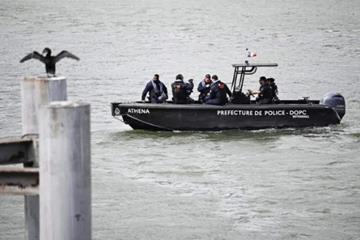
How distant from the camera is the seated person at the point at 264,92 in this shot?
68.3ft

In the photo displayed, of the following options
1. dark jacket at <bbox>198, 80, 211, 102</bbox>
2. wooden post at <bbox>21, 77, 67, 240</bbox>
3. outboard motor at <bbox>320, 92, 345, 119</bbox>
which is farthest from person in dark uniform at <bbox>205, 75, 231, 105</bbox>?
wooden post at <bbox>21, 77, 67, 240</bbox>

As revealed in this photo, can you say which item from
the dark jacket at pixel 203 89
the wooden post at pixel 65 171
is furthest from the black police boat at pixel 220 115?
the wooden post at pixel 65 171

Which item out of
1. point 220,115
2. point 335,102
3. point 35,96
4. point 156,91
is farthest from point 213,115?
point 35,96

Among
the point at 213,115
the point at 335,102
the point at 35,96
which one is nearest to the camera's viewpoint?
the point at 35,96

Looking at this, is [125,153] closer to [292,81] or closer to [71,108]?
[292,81]

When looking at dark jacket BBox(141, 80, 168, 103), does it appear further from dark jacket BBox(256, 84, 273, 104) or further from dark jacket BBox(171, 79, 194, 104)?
dark jacket BBox(256, 84, 273, 104)

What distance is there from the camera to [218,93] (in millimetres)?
20594

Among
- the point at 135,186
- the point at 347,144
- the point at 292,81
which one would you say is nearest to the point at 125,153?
the point at 135,186

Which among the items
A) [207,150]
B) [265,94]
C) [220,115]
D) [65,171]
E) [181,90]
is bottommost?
[207,150]

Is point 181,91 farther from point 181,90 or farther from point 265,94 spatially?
point 265,94

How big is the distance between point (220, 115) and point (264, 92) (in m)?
1.12

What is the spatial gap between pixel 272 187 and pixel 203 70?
20.3 metres

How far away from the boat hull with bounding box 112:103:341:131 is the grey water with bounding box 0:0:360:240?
0.80ft

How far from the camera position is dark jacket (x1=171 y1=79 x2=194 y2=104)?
20703 mm
